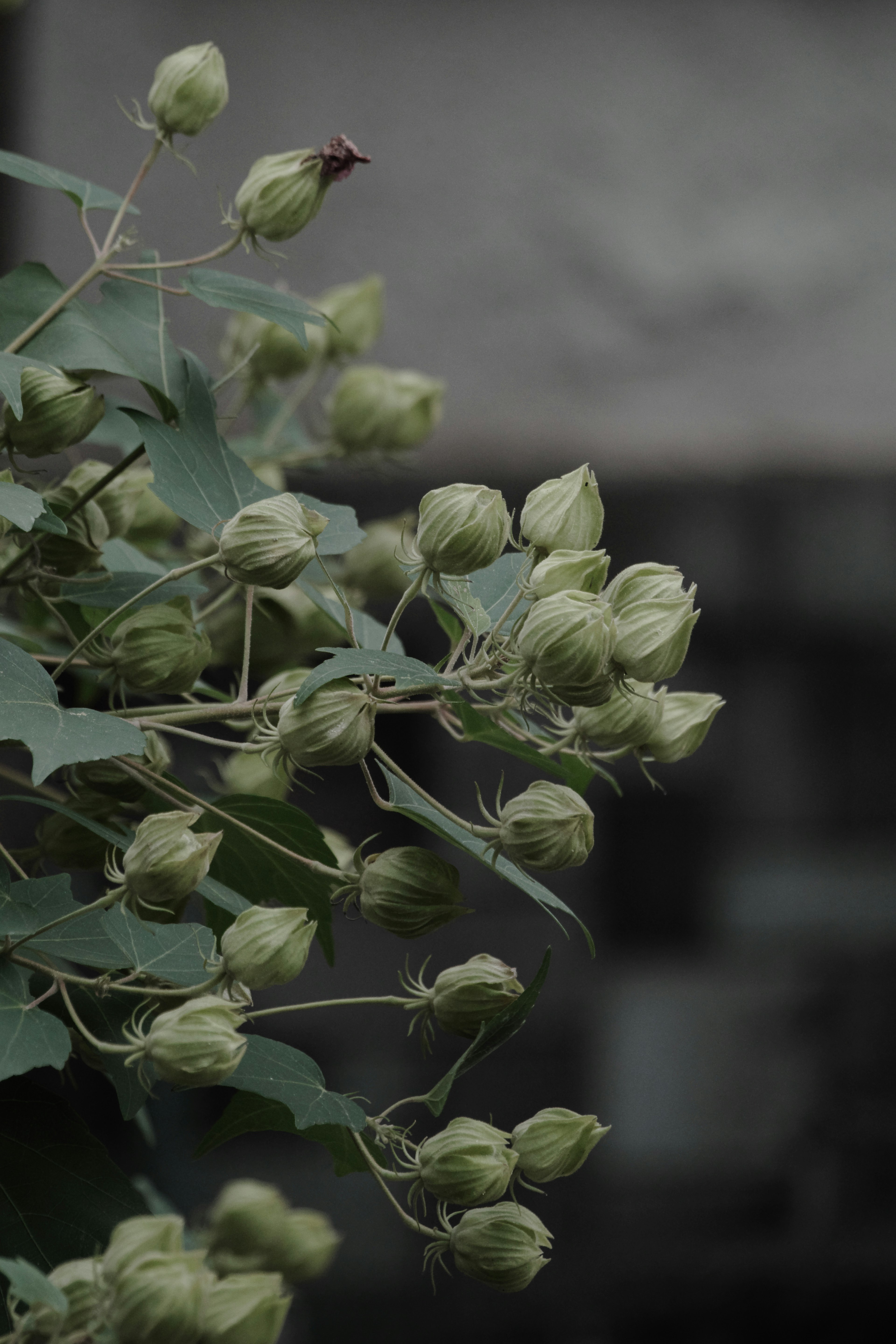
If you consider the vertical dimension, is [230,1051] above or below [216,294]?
below

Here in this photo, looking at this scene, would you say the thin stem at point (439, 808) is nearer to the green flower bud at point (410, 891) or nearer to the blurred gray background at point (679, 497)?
the green flower bud at point (410, 891)

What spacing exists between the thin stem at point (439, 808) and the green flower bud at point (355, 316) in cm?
28

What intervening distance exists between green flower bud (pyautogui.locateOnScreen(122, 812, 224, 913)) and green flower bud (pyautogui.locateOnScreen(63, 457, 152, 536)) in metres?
0.11

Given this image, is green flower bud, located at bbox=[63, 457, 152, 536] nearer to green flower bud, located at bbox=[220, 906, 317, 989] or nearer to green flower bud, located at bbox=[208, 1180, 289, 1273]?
green flower bud, located at bbox=[220, 906, 317, 989]

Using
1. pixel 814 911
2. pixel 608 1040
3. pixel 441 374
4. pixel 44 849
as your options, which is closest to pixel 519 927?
pixel 608 1040

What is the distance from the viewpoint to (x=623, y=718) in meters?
0.27

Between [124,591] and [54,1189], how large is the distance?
14 cm

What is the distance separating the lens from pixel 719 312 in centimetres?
103

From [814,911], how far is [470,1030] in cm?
83

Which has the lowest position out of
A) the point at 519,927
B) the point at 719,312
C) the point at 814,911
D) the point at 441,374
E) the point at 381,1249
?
the point at 381,1249

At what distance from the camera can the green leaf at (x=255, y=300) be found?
0.29 m

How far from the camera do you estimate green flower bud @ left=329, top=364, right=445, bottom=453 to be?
0.46 meters

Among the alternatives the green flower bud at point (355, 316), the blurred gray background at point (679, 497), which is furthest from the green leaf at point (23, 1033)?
the blurred gray background at point (679, 497)

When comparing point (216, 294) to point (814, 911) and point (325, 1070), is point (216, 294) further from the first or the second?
point (814, 911)
